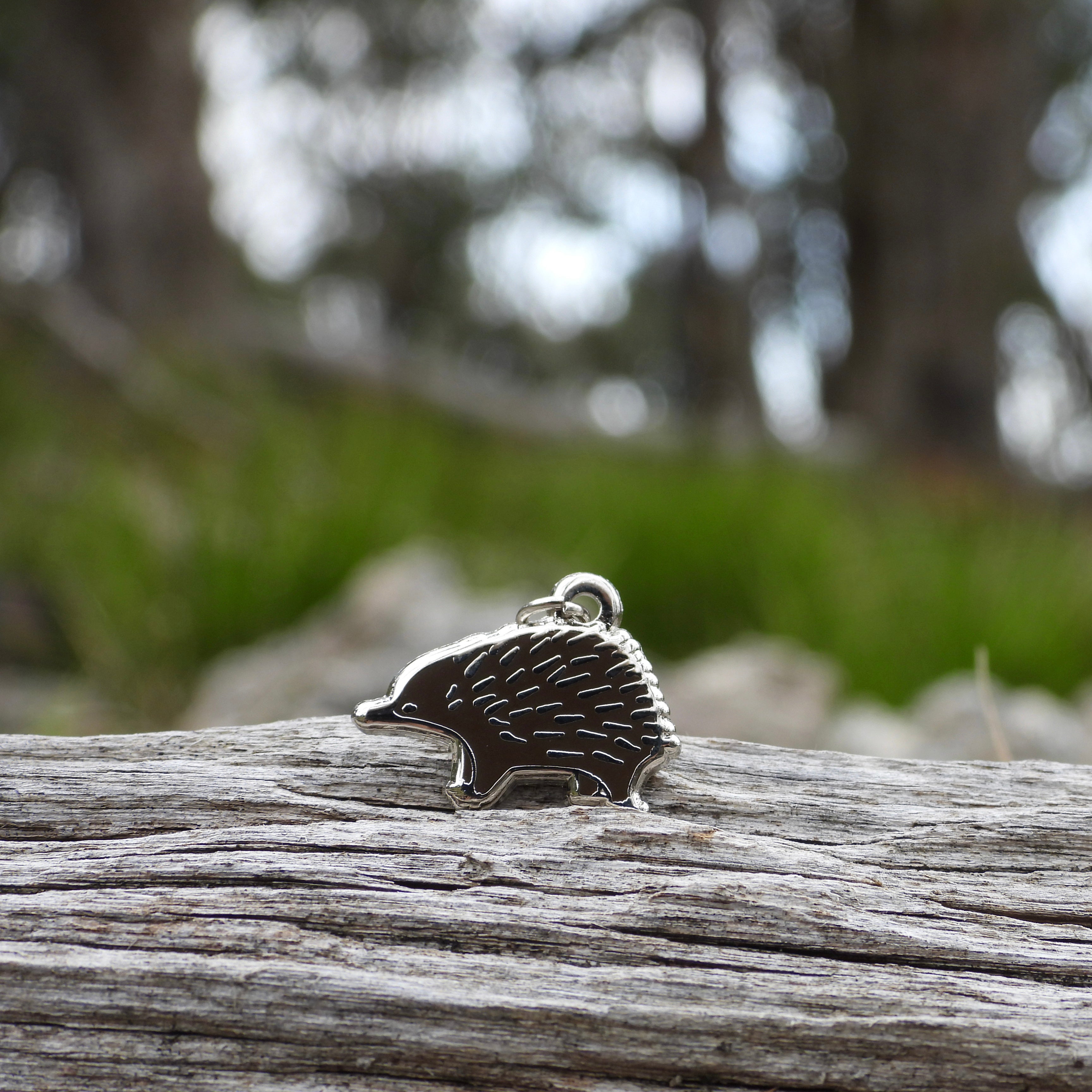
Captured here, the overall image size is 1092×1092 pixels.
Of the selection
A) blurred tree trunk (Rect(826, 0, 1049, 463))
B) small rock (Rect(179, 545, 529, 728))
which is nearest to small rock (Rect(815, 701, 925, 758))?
small rock (Rect(179, 545, 529, 728))

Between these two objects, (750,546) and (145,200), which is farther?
(145,200)

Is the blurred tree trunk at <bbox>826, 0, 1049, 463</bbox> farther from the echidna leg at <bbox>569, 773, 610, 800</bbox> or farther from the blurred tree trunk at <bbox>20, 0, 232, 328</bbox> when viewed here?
the echidna leg at <bbox>569, 773, 610, 800</bbox>

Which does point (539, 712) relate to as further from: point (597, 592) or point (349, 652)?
point (349, 652)

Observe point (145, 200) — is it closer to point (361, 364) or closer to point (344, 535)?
point (361, 364)

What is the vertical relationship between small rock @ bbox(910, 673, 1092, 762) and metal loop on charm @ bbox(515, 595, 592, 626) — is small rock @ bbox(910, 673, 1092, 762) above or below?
above

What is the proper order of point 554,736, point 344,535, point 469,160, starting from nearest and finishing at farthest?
point 554,736
point 344,535
point 469,160

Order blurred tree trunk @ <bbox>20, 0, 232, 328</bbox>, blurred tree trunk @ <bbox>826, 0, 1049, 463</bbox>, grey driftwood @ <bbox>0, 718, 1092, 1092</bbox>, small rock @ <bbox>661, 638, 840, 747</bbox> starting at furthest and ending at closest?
blurred tree trunk @ <bbox>826, 0, 1049, 463</bbox>
blurred tree trunk @ <bbox>20, 0, 232, 328</bbox>
small rock @ <bbox>661, 638, 840, 747</bbox>
grey driftwood @ <bbox>0, 718, 1092, 1092</bbox>

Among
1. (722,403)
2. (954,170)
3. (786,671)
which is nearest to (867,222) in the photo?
(954,170)
